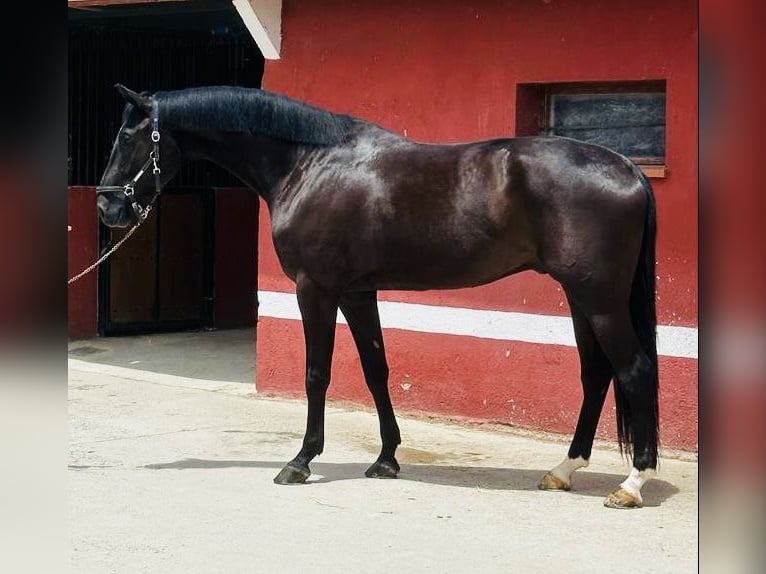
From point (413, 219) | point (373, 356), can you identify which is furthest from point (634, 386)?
point (373, 356)

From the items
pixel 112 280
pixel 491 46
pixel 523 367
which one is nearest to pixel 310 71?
pixel 491 46

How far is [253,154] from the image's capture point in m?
5.99

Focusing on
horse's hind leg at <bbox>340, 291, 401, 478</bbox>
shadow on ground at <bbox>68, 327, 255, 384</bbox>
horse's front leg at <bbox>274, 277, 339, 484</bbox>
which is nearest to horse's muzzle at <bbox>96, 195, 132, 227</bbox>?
horse's front leg at <bbox>274, 277, 339, 484</bbox>

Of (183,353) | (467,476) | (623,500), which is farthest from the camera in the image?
(183,353)

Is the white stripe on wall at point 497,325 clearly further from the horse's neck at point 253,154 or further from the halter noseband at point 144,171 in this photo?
the halter noseband at point 144,171

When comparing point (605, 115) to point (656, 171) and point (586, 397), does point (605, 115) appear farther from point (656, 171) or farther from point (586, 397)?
point (586, 397)

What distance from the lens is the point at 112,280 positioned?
435 inches

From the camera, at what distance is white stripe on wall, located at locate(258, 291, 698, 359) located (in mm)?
6488

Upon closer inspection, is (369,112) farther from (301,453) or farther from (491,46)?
(301,453)

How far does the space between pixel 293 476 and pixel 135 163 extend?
71.0 inches

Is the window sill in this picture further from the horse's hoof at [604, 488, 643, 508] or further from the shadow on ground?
the shadow on ground

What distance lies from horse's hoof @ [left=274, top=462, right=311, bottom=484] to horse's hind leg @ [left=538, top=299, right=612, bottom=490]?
3.92 feet

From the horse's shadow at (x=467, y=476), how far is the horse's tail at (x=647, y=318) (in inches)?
14.7

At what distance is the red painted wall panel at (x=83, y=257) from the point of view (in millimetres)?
10789
